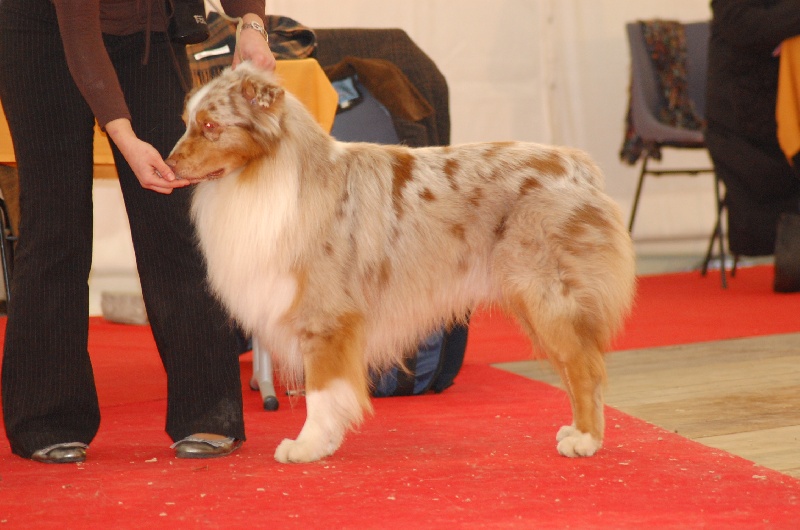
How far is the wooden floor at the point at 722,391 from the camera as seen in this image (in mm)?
2768

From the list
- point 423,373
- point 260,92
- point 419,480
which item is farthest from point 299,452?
point 423,373

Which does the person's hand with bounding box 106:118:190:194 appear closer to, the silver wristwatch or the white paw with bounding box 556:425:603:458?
the silver wristwatch

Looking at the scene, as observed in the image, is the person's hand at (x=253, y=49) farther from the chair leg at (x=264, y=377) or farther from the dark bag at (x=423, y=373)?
the dark bag at (x=423, y=373)

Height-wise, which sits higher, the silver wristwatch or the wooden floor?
the silver wristwatch

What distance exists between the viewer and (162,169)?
2477 mm

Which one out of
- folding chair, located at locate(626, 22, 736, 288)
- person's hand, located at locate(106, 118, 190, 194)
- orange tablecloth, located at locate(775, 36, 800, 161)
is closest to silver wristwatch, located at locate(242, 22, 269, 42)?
person's hand, located at locate(106, 118, 190, 194)

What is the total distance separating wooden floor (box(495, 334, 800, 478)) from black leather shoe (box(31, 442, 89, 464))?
4.75 ft

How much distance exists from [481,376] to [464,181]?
1387 mm

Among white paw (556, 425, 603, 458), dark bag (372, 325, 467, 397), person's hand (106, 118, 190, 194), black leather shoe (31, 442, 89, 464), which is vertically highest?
person's hand (106, 118, 190, 194)

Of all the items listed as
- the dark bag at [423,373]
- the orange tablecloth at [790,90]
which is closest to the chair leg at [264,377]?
the dark bag at [423,373]

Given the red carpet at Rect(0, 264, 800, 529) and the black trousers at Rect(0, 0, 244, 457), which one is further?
the black trousers at Rect(0, 0, 244, 457)

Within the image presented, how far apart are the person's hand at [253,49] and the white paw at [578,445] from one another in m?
1.29

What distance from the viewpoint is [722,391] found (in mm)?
3500

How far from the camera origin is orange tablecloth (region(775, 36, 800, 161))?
5734mm
